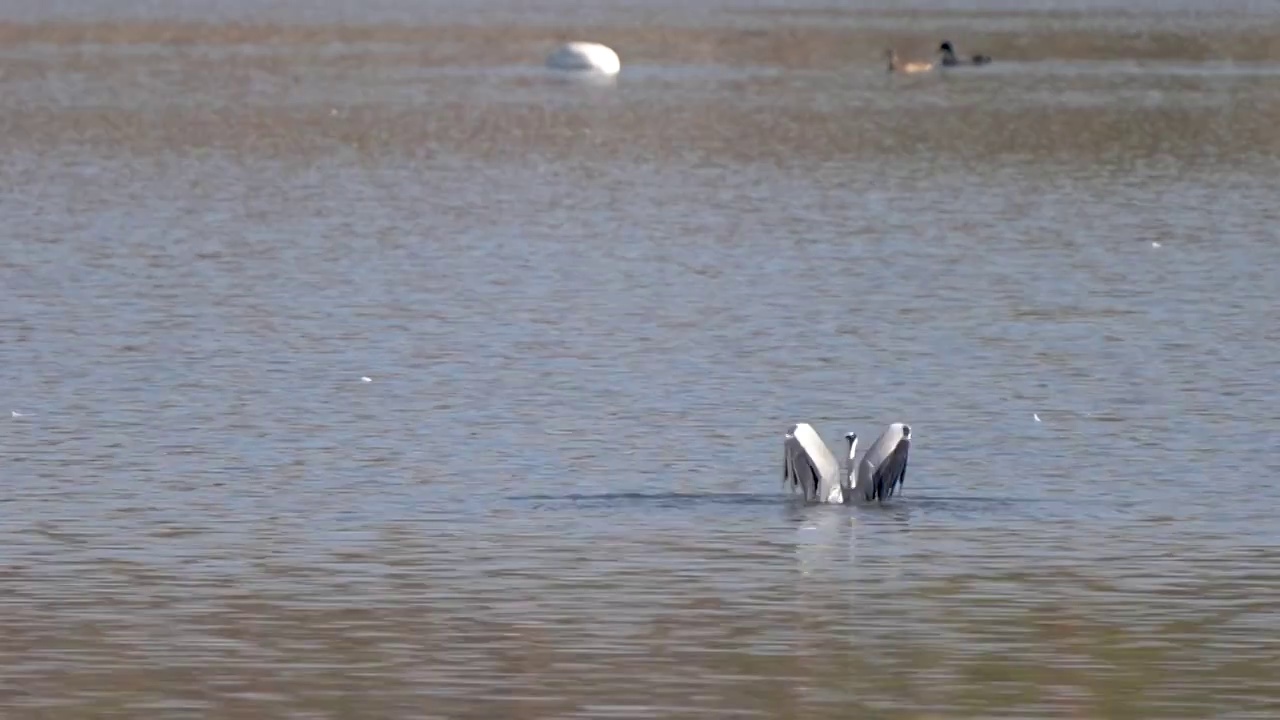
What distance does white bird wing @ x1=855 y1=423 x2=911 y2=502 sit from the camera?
17.3m

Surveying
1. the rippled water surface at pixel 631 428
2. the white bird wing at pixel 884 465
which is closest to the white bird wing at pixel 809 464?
the white bird wing at pixel 884 465

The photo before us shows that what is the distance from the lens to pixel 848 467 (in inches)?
705

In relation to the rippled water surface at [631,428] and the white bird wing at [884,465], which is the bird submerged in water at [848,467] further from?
the rippled water surface at [631,428]

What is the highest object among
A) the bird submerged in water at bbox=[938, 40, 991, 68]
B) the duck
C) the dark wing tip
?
the bird submerged in water at bbox=[938, 40, 991, 68]

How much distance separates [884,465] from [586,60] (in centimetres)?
6458

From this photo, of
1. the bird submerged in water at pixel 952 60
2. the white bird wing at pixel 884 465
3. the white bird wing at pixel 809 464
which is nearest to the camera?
the white bird wing at pixel 884 465

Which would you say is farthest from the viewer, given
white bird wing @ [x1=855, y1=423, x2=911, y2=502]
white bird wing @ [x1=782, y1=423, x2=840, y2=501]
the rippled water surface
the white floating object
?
the white floating object

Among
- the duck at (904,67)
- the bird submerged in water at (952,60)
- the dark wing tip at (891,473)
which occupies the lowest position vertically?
the dark wing tip at (891,473)

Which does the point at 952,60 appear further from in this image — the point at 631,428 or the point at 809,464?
the point at 809,464

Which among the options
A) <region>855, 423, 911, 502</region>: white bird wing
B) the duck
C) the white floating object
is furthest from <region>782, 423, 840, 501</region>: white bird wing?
the duck

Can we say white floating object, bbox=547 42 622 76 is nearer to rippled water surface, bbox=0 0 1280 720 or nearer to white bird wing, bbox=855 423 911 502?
rippled water surface, bbox=0 0 1280 720

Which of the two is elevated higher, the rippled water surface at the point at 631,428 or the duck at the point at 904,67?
the duck at the point at 904,67

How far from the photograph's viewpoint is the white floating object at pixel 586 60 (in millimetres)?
81250

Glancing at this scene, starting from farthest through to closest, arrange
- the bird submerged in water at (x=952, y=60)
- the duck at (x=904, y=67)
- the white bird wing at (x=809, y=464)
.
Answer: the bird submerged in water at (x=952, y=60) → the duck at (x=904, y=67) → the white bird wing at (x=809, y=464)
